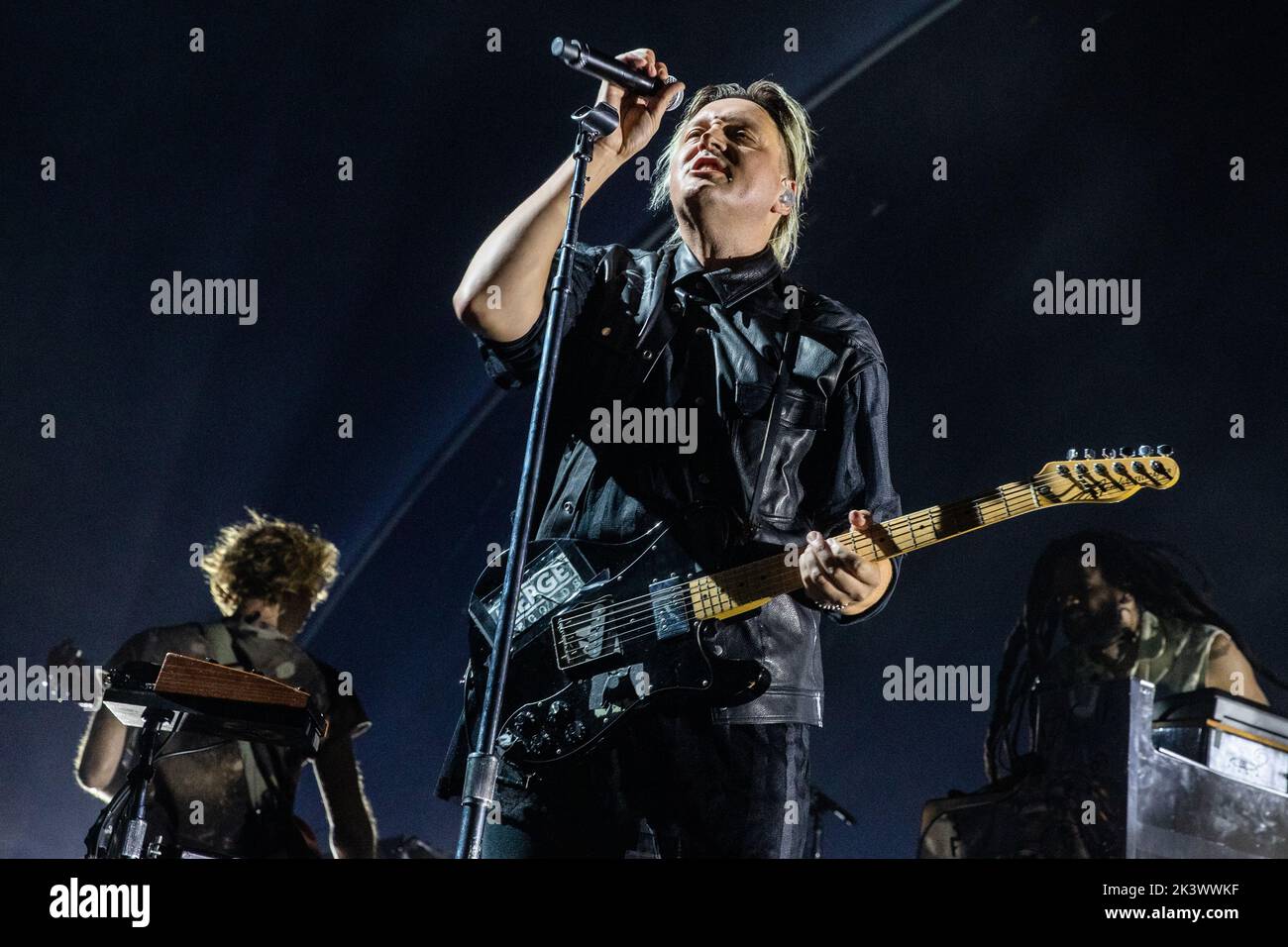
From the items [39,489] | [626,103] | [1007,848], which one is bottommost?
[1007,848]

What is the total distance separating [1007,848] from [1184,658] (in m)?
0.68

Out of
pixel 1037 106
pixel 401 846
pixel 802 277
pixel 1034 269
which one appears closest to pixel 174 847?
pixel 401 846

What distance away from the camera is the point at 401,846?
3174mm

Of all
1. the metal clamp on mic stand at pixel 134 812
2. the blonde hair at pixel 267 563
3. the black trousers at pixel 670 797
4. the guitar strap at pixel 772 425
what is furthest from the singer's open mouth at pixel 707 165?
the metal clamp on mic stand at pixel 134 812

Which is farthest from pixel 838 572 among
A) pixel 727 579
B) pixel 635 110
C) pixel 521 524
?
→ pixel 635 110

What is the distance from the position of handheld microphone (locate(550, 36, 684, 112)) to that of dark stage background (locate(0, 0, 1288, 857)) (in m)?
0.97

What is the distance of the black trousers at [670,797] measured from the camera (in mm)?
2355

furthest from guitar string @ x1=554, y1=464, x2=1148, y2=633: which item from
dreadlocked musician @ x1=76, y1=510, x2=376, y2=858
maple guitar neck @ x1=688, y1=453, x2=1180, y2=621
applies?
dreadlocked musician @ x1=76, y1=510, x2=376, y2=858

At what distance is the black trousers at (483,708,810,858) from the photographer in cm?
236

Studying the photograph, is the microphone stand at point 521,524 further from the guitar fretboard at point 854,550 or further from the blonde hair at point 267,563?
the blonde hair at point 267,563

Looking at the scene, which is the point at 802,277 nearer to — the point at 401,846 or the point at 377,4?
the point at 377,4

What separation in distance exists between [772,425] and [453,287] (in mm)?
1154

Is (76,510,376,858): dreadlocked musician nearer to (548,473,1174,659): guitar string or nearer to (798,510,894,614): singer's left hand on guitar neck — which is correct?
(548,473,1174,659): guitar string

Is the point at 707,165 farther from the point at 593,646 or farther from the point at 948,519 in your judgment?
the point at 593,646
